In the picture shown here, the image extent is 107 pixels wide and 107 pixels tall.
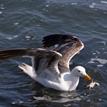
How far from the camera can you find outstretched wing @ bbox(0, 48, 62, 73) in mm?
13055

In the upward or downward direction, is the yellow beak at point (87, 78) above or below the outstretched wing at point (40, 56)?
below

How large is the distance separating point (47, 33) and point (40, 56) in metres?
3.58

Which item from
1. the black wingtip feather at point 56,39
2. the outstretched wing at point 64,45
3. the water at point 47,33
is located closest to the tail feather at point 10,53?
the water at point 47,33

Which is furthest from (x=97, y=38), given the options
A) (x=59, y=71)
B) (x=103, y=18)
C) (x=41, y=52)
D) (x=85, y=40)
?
(x=41, y=52)

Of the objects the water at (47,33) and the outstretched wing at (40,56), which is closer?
the outstretched wing at (40,56)

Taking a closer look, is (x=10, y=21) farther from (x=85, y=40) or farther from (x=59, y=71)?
(x=59, y=71)

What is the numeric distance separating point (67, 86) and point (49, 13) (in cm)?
502

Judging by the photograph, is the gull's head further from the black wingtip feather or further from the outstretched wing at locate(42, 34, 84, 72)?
the black wingtip feather

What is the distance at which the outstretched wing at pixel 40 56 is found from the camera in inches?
514

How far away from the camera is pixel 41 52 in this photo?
45.7 ft

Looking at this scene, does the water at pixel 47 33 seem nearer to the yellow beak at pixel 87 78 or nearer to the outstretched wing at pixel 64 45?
the yellow beak at pixel 87 78

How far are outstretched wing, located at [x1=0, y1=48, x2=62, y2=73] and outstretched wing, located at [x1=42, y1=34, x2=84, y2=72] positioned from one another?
741mm

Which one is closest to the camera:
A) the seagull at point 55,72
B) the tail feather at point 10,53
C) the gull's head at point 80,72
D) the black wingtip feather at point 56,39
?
the tail feather at point 10,53

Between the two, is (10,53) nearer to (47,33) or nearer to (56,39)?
(56,39)
